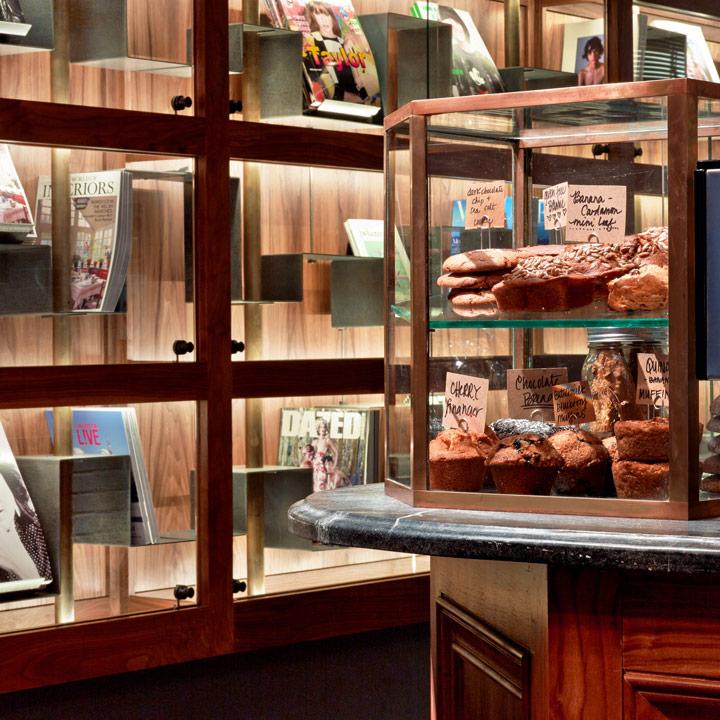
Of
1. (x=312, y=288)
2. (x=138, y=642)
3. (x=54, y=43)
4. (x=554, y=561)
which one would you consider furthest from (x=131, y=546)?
(x=554, y=561)

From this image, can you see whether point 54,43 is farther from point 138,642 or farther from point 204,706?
point 204,706

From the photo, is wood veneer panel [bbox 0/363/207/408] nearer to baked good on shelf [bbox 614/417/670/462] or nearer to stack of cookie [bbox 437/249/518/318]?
stack of cookie [bbox 437/249/518/318]

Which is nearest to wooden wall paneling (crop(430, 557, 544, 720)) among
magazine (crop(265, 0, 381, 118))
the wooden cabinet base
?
the wooden cabinet base

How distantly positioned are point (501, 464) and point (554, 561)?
279 millimetres

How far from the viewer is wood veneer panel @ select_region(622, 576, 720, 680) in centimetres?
162

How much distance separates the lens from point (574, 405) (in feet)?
6.28

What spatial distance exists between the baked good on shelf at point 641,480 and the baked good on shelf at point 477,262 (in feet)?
1.21

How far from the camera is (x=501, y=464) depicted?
1.87 m

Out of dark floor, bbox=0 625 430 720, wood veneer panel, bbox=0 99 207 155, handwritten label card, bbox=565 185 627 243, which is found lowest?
dark floor, bbox=0 625 430 720

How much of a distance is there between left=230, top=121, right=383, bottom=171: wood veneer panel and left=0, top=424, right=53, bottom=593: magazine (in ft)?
3.20

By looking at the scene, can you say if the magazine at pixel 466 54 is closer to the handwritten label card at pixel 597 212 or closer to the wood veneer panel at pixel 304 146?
the wood veneer panel at pixel 304 146

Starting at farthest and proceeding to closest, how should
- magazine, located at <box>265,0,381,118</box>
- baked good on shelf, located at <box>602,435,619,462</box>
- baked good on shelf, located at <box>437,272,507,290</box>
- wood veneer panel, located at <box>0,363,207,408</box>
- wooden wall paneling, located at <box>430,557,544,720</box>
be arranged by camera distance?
magazine, located at <box>265,0,381,118</box>, wood veneer panel, located at <box>0,363,207,408</box>, baked good on shelf, located at <box>437,272,507,290</box>, baked good on shelf, located at <box>602,435,619,462</box>, wooden wall paneling, located at <box>430,557,544,720</box>

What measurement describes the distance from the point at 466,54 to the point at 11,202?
135cm

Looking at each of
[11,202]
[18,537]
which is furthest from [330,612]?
[11,202]
